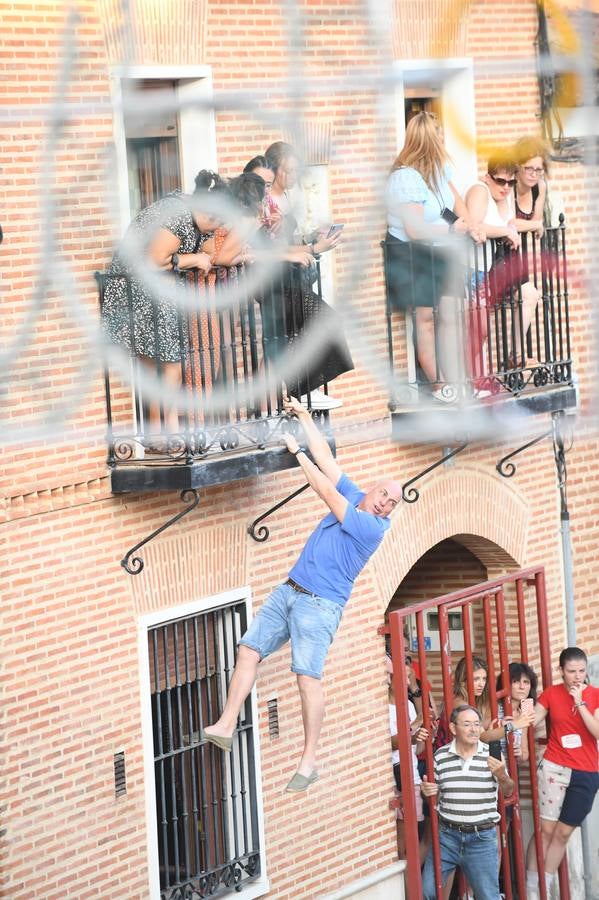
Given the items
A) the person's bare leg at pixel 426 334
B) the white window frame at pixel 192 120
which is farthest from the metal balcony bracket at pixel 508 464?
the white window frame at pixel 192 120

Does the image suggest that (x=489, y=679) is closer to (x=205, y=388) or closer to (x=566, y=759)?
(x=566, y=759)

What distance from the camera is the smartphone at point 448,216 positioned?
37.9 ft

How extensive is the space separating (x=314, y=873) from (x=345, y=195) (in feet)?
12.3

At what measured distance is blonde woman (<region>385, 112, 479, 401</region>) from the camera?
36.9 feet

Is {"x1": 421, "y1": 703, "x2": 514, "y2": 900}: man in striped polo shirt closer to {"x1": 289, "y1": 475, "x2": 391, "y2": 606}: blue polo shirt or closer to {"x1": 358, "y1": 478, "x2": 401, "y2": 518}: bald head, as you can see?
{"x1": 289, "y1": 475, "x2": 391, "y2": 606}: blue polo shirt

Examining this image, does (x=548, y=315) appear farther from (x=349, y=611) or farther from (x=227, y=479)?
(x=227, y=479)

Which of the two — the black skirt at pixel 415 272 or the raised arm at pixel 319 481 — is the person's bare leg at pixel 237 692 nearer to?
the raised arm at pixel 319 481

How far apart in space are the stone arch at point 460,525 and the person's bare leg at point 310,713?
1.99m

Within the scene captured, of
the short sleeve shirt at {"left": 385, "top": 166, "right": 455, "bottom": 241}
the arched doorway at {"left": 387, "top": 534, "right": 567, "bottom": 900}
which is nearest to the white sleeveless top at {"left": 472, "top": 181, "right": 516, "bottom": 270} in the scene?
the short sleeve shirt at {"left": 385, "top": 166, "right": 455, "bottom": 241}

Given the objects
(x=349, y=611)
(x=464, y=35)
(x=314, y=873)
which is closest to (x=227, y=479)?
(x=349, y=611)

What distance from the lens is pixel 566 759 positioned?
12.2 meters

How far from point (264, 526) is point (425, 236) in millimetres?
1856

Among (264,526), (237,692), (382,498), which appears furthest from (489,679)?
(237,692)

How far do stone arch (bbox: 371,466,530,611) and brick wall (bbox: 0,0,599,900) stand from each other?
0.02 meters
